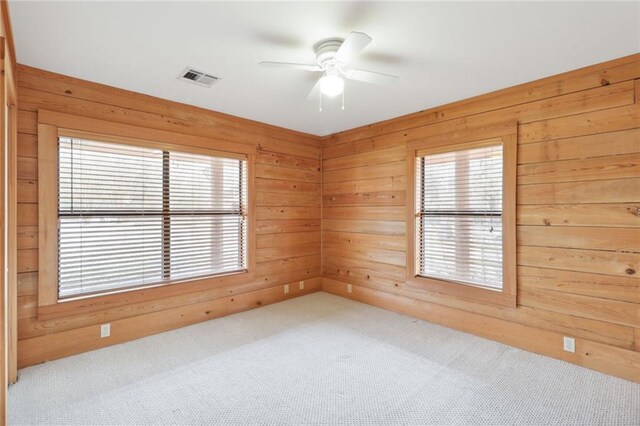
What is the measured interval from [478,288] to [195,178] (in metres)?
3.21

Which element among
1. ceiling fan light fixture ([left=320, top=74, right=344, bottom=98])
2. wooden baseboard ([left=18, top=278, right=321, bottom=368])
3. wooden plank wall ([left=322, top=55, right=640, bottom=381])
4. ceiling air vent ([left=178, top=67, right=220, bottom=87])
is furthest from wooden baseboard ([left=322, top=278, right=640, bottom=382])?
ceiling air vent ([left=178, top=67, right=220, bottom=87])

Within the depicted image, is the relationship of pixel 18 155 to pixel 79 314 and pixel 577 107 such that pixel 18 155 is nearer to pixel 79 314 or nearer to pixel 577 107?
pixel 79 314

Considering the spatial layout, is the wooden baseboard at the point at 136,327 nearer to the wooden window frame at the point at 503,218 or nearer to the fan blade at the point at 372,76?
the wooden window frame at the point at 503,218

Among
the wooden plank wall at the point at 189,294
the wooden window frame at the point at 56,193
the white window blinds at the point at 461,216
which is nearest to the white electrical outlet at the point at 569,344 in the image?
the white window blinds at the point at 461,216

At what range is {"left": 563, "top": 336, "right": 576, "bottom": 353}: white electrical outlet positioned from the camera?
8.68 ft

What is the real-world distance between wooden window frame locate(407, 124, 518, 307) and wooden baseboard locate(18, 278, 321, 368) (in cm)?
189

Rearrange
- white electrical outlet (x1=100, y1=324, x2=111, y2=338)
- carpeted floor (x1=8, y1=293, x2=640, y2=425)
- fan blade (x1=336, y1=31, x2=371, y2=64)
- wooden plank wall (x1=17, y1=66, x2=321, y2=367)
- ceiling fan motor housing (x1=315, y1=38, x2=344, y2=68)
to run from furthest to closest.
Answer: white electrical outlet (x1=100, y1=324, x2=111, y2=338) < wooden plank wall (x1=17, y1=66, x2=321, y2=367) < ceiling fan motor housing (x1=315, y1=38, x2=344, y2=68) < carpeted floor (x1=8, y1=293, x2=640, y2=425) < fan blade (x1=336, y1=31, x2=371, y2=64)

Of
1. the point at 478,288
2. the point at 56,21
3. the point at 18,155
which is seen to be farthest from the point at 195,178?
the point at 478,288

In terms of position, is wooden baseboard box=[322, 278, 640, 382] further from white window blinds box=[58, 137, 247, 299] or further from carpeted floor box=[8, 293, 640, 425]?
white window blinds box=[58, 137, 247, 299]

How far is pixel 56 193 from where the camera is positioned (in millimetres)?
2697

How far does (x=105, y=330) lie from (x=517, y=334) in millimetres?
3800

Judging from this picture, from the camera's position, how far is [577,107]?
264cm

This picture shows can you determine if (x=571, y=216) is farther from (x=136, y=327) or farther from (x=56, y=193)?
(x=56, y=193)

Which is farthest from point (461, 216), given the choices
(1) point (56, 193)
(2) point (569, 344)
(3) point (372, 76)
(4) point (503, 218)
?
(1) point (56, 193)
